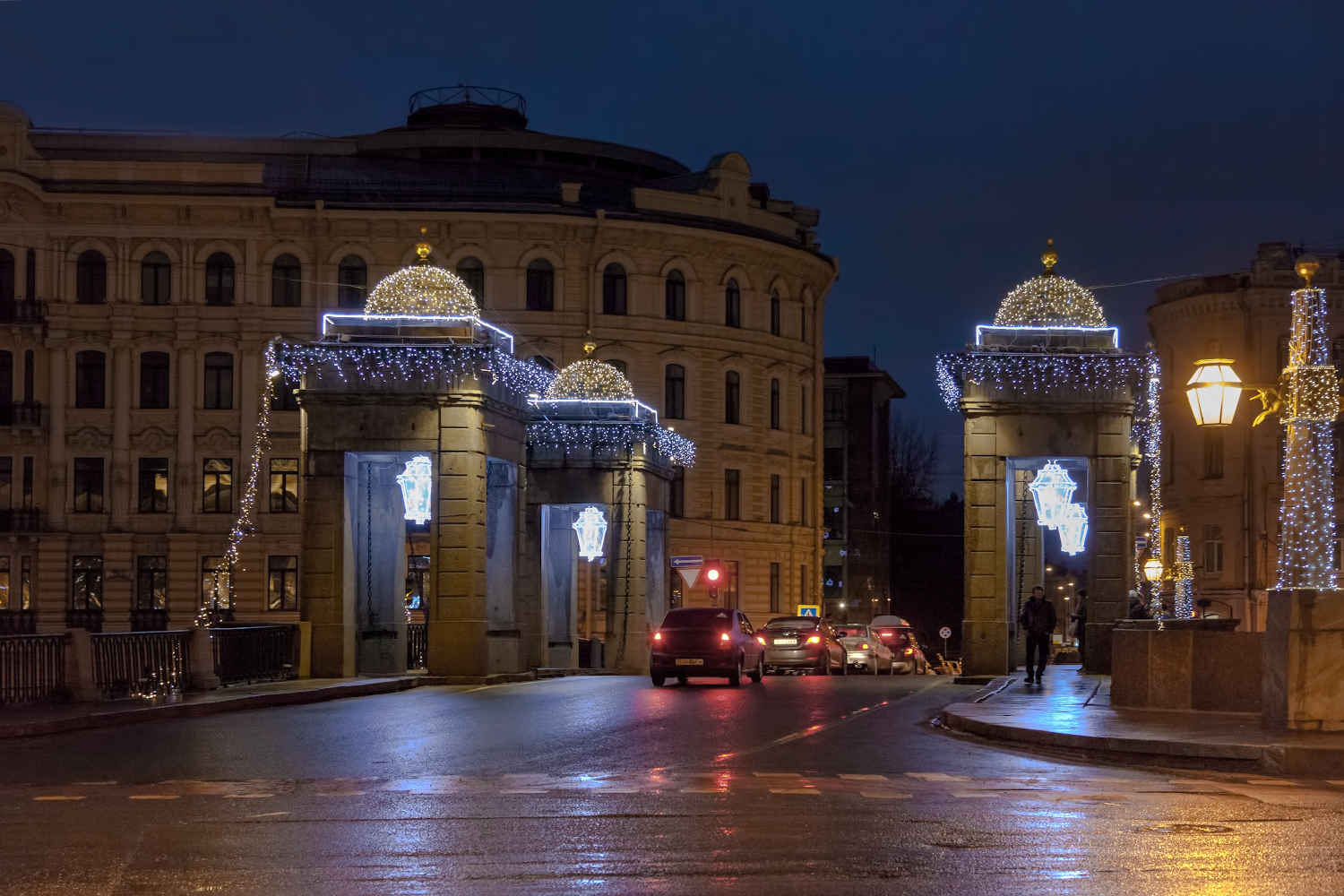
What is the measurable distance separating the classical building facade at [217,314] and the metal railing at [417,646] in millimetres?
23502

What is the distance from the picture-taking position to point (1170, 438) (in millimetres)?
74438

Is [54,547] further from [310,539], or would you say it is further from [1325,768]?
[1325,768]

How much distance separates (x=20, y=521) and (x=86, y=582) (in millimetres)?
3077

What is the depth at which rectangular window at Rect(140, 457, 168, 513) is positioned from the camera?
214ft

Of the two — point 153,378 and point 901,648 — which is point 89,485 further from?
point 901,648

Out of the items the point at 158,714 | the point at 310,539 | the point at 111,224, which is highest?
the point at 111,224

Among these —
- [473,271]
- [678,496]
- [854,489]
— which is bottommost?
[678,496]

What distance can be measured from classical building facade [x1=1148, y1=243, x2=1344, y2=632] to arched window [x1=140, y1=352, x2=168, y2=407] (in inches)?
1430

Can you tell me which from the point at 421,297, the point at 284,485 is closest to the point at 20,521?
the point at 284,485

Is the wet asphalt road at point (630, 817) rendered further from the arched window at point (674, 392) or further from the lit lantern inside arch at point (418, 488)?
the arched window at point (674, 392)

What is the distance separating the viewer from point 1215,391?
18.4m

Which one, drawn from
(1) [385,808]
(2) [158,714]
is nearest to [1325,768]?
(1) [385,808]

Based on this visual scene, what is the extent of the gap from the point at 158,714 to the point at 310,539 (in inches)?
411

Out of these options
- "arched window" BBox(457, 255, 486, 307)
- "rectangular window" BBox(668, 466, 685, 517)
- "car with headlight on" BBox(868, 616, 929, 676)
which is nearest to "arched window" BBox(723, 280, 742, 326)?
"rectangular window" BBox(668, 466, 685, 517)
